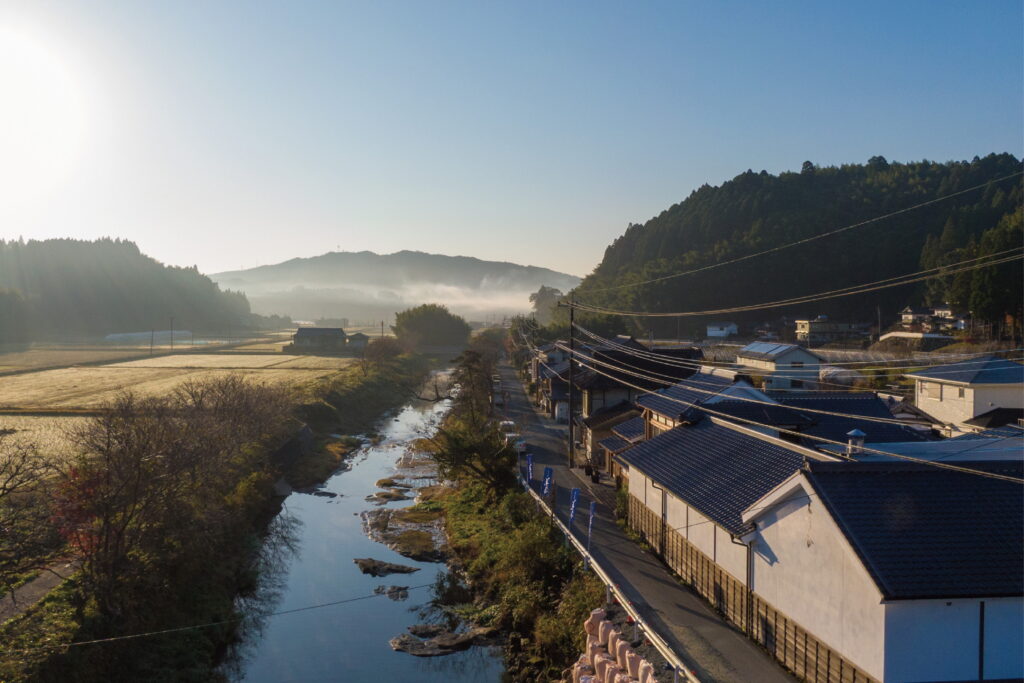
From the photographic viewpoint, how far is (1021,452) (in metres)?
11.0

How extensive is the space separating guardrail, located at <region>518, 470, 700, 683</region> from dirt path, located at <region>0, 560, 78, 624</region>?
10840 millimetres

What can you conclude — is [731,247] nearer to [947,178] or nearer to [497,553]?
[947,178]

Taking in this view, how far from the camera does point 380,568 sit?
1947 centimetres

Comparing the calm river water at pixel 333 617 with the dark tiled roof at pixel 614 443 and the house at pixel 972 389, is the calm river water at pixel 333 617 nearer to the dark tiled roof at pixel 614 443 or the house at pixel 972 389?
the dark tiled roof at pixel 614 443

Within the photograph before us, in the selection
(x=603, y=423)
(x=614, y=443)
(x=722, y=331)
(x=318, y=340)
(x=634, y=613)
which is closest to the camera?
(x=634, y=613)

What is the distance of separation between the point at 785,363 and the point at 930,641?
32.8 meters

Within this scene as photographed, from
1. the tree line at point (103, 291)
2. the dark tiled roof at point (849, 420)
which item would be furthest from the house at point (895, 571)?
the tree line at point (103, 291)

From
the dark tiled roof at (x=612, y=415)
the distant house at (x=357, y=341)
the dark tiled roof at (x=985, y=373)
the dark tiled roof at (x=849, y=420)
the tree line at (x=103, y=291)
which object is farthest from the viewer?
the tree line at (x=103, y=291)

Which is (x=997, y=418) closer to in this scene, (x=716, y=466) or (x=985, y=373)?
(x=985, y=373)

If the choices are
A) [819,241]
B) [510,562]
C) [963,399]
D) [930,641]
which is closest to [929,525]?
[930,641]

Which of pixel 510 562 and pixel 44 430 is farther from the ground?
pixel 44 430

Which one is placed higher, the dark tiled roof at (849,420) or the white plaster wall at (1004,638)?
the dark tiled roof at (849,420)

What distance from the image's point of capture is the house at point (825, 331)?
65.5m

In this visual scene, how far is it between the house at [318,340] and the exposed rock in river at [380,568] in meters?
65.0
